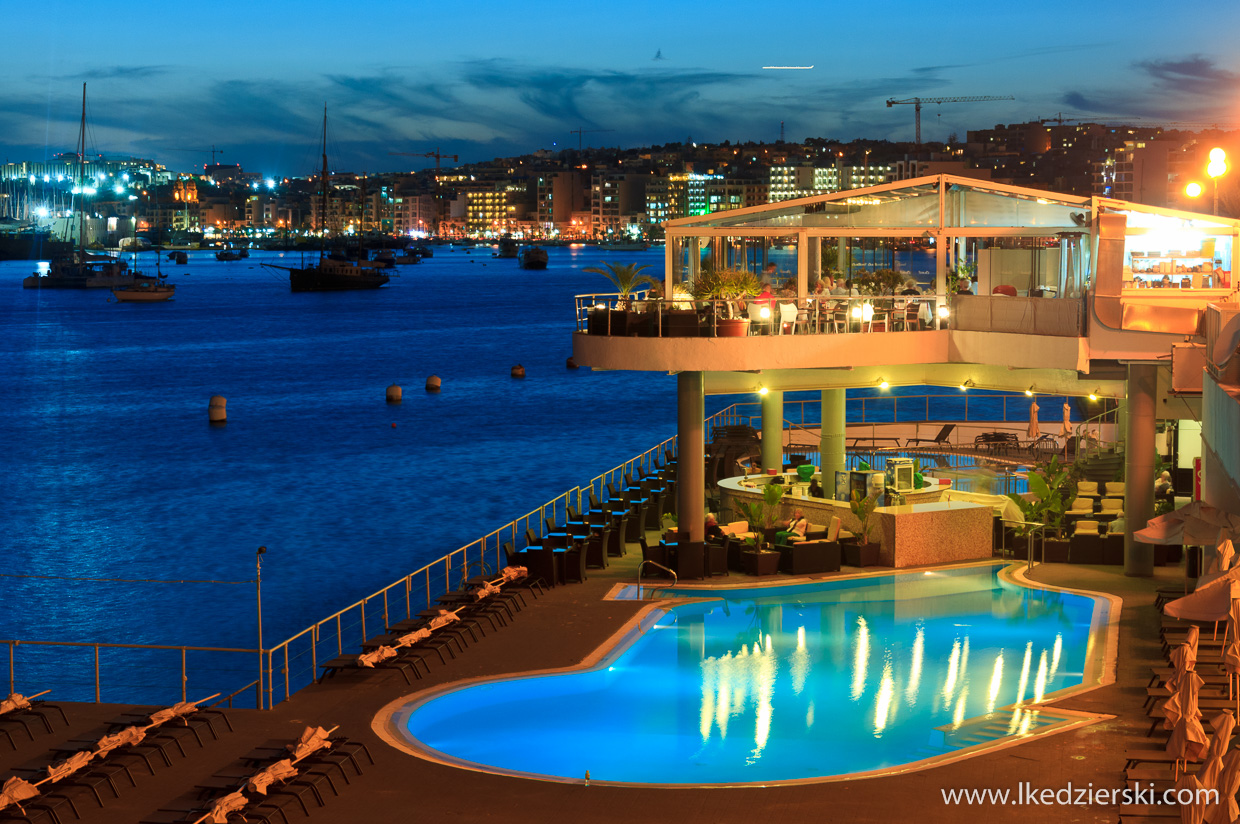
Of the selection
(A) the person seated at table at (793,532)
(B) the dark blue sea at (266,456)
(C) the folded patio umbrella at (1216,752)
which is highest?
(C) the folded patio umbrella at (1216,752)

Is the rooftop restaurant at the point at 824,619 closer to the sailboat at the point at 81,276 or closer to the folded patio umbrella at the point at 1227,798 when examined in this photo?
the folded patio umbrella at the point at 1227,798

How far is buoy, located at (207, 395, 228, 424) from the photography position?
6562 centimetres

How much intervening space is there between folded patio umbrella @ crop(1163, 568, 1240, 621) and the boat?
5837 inches

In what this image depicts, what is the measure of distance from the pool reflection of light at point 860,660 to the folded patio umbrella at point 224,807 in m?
7.14

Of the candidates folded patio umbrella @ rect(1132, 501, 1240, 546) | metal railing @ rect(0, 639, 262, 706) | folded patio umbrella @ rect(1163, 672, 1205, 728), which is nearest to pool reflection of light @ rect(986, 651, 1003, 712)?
folded patio umbrella @ rect(1132, 501, 1240, 546)

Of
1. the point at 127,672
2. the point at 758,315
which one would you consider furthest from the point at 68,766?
the point at 127,672

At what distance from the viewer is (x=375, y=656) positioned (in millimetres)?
16375

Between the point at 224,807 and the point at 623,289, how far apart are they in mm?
12916

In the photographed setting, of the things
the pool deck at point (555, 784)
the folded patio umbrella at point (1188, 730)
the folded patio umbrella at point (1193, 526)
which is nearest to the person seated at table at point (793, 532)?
the folded patio umbrella at point (1193, 526)

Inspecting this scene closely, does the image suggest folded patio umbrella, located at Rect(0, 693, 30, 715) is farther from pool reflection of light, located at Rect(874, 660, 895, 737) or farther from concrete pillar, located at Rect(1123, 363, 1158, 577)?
concrete pillar, located at Rect(1123, 363, 1158, 577)

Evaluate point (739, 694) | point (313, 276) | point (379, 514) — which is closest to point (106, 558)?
point (379, 514)

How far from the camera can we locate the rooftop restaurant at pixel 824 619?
12.3 metres

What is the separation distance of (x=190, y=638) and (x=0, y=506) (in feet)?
70.0

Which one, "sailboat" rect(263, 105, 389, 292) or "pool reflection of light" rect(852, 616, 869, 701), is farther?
"sailboat" rect(263, 105, 389, 292)
